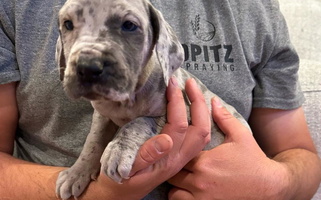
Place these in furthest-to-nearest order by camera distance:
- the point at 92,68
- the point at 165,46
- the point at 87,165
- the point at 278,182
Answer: the point at 278,182
the point at 87,165
the point at 165,46
the point at 92,68

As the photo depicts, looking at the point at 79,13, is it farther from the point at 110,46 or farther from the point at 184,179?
the point at 184,179

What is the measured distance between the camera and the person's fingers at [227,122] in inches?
56.8

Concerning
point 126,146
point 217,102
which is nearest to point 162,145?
point 126,146

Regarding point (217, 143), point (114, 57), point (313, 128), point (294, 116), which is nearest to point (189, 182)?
point (217, 143)

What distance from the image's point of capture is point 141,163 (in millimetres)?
1154

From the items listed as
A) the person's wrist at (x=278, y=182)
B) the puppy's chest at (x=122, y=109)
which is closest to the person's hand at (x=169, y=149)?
the puppy's chest at (x=122, y=109)

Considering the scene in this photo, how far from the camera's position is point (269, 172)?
56.5 inches

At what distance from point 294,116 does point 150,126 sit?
2.76ft

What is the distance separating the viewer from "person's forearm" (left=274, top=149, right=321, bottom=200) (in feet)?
5.03

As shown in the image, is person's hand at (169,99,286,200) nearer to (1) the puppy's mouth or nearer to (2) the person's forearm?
(2) the person's forearm

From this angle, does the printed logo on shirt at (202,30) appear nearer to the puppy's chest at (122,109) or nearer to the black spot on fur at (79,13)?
the puppy's chest at (122,109)

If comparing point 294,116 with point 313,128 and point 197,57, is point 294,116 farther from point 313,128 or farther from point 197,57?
point 197,57

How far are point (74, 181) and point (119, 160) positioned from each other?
28 cm

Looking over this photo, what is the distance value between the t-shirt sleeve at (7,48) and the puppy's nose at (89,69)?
1.91 ft
